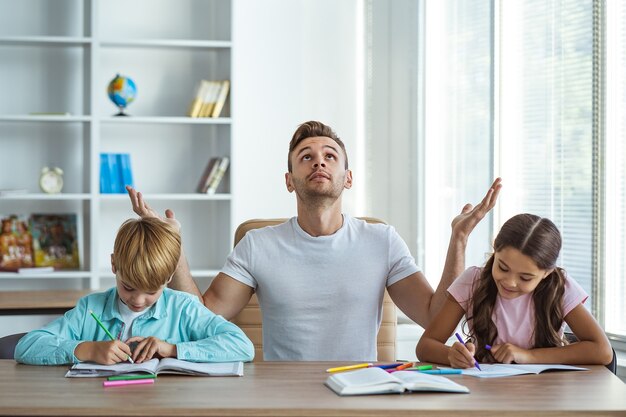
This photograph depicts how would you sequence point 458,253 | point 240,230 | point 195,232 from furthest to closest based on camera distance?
point 195,232 < point 240,230 < point 458,253

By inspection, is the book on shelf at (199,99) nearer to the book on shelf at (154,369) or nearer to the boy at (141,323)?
the boy at (141,323)

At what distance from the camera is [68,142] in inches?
175

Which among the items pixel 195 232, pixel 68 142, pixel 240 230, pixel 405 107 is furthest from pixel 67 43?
pixel 240 230

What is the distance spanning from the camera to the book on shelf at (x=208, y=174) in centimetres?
434

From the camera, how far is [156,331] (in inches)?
78.3

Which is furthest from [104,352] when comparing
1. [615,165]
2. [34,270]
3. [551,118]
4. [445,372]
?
[34,270]

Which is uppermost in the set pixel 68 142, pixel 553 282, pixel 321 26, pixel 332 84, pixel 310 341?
pixel 321 26

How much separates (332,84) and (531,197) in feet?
5.40

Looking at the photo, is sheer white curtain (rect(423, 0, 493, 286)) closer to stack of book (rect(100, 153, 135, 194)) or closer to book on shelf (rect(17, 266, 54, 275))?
stack of book (rect(100, 153, 135, 194))

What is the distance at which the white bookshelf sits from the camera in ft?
14.0

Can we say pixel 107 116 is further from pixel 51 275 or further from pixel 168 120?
pixel 51 275

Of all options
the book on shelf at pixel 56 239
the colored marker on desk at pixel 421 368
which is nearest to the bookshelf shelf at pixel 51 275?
the book on shelf at pixel 56 239

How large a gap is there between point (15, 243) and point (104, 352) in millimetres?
2723

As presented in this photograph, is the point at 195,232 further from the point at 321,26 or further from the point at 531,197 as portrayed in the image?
the point at 531,197
